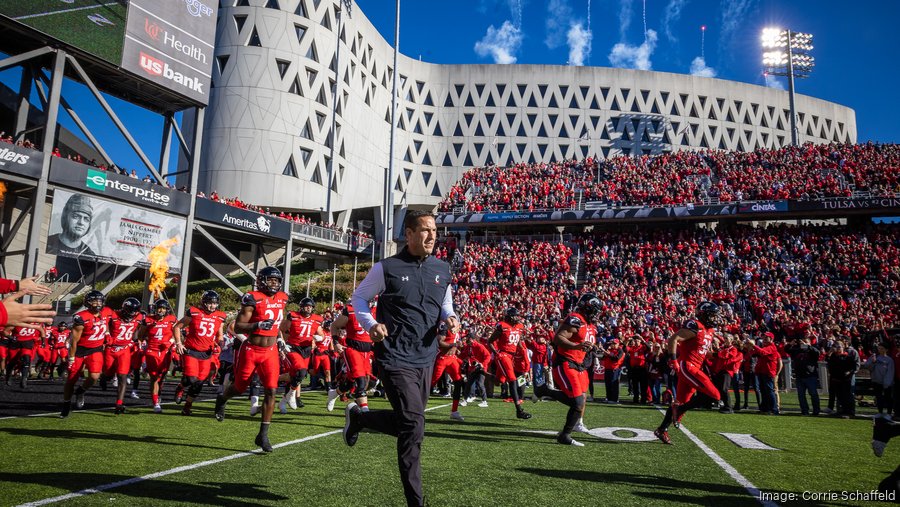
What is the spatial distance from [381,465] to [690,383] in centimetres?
515

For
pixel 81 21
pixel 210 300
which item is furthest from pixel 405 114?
pixel 210 300

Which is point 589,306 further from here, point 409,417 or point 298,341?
point 298,341

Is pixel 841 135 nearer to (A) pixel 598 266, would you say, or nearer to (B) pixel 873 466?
(A) pixel 598 266

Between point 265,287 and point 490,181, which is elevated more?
point 490,181

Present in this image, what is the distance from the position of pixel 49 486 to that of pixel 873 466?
9.32 metres

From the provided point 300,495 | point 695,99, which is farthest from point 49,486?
point 695,99

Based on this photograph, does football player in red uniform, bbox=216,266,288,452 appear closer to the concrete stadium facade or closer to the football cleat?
the football cleat

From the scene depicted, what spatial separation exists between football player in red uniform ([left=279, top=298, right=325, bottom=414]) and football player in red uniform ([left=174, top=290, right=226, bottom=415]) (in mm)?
1367

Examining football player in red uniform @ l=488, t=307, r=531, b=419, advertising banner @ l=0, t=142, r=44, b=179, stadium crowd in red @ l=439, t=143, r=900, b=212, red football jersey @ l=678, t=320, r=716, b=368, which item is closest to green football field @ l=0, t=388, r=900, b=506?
red football jersey @ l=678, t=320, r=716, b=368

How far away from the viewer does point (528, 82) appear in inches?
2717

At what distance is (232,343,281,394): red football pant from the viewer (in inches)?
297

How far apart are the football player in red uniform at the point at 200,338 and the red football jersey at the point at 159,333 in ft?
4.02

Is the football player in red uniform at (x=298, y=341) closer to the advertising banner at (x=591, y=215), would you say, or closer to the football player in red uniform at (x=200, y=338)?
the football player in red uniform at (x=200, y=338)

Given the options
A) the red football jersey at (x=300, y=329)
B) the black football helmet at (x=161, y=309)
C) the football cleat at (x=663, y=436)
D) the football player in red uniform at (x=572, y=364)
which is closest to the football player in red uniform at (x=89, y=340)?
the black football helmet at (x=161, y=309)
